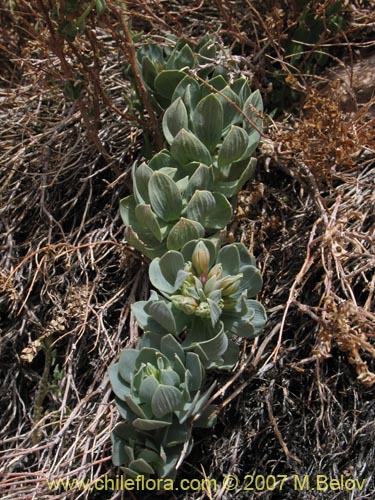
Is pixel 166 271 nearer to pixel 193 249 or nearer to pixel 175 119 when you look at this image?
pixel 193 249

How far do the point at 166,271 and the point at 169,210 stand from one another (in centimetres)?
14

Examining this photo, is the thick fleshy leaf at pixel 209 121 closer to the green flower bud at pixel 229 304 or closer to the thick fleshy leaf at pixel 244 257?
the thick fleshy leaf at pixel 244 257

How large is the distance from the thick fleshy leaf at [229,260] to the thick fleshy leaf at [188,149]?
0.22 metres

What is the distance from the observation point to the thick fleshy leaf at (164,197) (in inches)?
47.6

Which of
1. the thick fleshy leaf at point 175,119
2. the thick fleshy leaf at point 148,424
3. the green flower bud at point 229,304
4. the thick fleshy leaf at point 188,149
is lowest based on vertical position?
the thick fleshy leaf at point 148,424

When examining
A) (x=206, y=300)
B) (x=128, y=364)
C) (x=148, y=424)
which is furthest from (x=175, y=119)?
(x=148, y=424)

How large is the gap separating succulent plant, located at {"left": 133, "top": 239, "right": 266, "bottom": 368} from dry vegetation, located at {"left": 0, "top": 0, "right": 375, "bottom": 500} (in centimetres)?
10

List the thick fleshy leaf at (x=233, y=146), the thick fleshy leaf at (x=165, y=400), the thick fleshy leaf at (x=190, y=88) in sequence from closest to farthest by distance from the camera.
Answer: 1. the thick fleshy leaf at (x=165, y=400)
2. the thick fleshy leaf at (x=233, y=146)
3. the thick fleshy leaf at (x=190, y=88)

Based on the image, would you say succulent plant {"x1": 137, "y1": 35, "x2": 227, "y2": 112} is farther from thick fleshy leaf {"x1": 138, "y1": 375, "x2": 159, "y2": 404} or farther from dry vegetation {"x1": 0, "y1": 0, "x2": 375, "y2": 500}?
thick fleshy leaf {"x1": 138, "y1": 375, "x2": 159, "y2": 404}

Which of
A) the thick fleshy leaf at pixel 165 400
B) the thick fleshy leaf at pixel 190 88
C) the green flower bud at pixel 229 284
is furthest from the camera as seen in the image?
the thick fleshy leaf at pixel 190 88

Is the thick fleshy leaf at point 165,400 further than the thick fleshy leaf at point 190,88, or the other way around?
the thick fleshy leaf at point 190,88

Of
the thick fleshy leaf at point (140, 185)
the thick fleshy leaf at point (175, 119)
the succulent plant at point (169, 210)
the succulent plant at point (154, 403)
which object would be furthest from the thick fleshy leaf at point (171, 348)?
the thick fleshy leaf at point (175, 119)

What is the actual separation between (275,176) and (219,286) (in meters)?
0.52

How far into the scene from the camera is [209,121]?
4.31 feet
